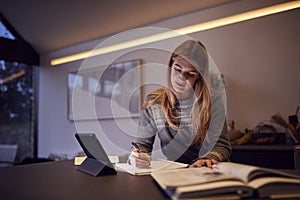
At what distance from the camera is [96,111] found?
145 inches

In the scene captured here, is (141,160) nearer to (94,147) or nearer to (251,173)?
(94,147)

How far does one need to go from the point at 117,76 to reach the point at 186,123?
225 centimetres

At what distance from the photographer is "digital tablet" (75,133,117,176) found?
3.45 ft

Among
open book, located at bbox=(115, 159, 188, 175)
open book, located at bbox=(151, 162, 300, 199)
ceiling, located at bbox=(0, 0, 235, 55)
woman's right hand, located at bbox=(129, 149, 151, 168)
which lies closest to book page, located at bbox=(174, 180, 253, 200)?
open book, located at bbox=(151, 162, 300, 199)

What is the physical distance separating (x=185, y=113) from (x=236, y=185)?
789 mm

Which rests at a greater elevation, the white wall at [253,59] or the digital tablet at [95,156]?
the white wall at [253,59]

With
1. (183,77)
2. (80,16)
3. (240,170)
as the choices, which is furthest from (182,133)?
(80,16)

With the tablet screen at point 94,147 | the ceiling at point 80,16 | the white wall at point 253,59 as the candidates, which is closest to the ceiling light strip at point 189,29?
the white wall at point 253,59

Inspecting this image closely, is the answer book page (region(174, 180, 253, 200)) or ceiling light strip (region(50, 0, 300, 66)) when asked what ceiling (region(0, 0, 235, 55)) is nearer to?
ceiling light strip (region(50, 0, 300, 66))

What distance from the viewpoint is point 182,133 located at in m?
1.38

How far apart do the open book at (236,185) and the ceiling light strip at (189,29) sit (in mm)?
2261

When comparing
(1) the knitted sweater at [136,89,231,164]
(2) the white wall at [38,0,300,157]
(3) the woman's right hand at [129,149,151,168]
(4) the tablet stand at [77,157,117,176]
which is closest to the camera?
(4) the tablet stand at [77,157,117,176]

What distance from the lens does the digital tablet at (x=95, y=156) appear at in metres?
1.05

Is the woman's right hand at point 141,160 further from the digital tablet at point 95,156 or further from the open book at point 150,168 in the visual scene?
the digital tablet at point 95,156
